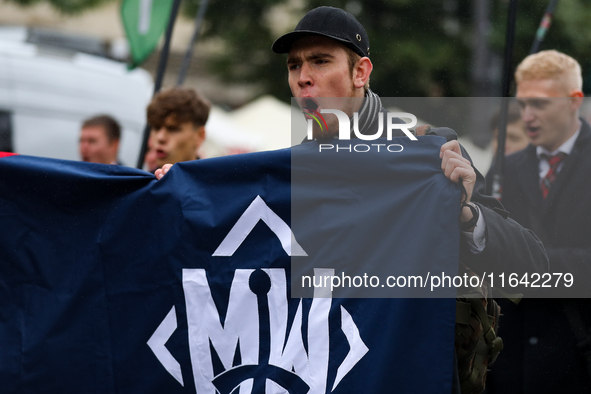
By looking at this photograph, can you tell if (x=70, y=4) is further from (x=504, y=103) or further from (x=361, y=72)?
(x=361, y=72)

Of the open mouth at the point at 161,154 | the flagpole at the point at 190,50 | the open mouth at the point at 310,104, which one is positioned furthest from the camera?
the flagpole at the point at 190,50

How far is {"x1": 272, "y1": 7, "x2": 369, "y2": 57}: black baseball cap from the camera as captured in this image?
2398 millimetres

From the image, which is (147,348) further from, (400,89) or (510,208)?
(400,89)

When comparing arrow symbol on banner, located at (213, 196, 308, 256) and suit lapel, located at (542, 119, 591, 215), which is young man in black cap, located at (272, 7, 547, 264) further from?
suit lapel, located at (542, 119, 591, 215)

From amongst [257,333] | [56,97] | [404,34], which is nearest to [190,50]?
[56,97]

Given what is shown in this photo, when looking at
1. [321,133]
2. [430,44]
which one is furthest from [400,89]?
[321,133]

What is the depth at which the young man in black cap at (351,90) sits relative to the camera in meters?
2.31

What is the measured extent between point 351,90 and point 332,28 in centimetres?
22

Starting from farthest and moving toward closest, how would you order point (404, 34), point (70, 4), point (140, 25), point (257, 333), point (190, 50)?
1. point (404, 34)
2. point (70, 4)
3. point (190, 50)
4. point (140, 25)
5. point (257, 333)

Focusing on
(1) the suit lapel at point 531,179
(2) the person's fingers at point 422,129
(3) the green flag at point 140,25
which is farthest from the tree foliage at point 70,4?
(2) the person's fingers at point 422,129

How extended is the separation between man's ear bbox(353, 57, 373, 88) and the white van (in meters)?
4.75

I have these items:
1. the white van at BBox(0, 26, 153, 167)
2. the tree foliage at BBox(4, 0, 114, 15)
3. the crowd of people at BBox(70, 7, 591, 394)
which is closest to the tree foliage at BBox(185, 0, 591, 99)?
the tree foliage at BBox(4, 0, 114, 15)

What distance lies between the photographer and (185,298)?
246 centimetres

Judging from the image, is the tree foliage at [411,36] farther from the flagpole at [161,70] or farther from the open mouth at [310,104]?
the open mouth at [310,104]
